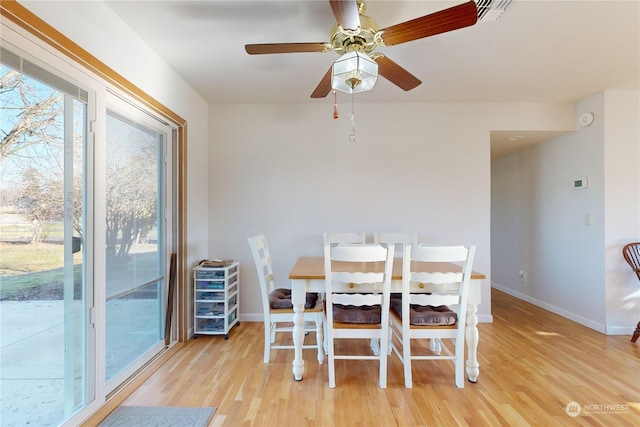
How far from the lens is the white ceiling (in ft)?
6.09

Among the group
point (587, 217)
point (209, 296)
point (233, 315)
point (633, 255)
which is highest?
point (587, 217)

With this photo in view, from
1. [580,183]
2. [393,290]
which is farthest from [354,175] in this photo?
[580,183]

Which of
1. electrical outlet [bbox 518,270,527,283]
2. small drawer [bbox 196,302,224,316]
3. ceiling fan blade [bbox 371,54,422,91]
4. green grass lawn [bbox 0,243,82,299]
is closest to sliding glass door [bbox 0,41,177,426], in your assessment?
green grass lawn [bbox 0,243,82,299]

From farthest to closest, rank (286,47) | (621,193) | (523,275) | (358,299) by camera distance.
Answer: (523,275) → (621,193) → (358,299) → (286,47)

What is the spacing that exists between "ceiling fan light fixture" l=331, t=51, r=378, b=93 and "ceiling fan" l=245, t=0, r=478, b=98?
98mm

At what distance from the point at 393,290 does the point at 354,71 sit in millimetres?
1435

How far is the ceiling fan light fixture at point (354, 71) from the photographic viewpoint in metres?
1.64

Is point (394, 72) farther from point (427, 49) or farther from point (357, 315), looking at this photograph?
point (357, 315)

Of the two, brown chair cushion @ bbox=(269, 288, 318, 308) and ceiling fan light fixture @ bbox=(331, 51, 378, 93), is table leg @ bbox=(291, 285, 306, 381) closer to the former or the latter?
brown chair cushion @ bbox=(269, 288, 318, 308)

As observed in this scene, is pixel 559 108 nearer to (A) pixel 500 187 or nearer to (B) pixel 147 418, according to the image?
(A) pixel 500 187

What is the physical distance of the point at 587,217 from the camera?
10.5 ft

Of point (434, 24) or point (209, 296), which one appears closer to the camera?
point (434, 24)

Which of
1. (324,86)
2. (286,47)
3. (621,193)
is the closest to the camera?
(286,47)

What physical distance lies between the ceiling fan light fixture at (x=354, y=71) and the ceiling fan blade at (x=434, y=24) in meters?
0.15
